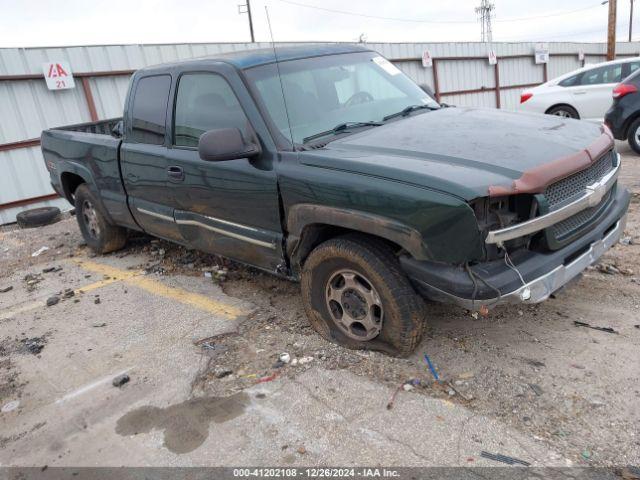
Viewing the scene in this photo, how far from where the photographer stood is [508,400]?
2.83 m

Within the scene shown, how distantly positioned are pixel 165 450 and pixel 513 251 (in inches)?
84.2

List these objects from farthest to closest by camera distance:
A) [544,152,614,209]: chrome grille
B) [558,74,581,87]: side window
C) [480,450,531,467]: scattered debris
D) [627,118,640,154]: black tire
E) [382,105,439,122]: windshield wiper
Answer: [558,74,581,87]: side window
[627,118,640,154]: black tire
[382,105,439,122]: windshield wiper
[544,152,614,209]: chrome grille
[480,450,531,467]: scattered debris

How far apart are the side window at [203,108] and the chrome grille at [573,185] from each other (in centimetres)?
199

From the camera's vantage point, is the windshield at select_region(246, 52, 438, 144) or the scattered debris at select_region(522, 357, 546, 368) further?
the windshield at select_region(246, 52, 438, 144)

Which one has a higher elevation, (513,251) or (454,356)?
(513,251)

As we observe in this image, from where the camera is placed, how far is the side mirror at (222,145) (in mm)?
3297

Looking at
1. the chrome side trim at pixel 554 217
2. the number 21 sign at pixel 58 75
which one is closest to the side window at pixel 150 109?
the chrome side trim at pixel 554 217

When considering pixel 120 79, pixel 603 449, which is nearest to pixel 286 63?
pixel 603 449

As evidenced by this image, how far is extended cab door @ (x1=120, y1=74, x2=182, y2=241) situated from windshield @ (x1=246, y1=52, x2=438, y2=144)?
44.1 inches

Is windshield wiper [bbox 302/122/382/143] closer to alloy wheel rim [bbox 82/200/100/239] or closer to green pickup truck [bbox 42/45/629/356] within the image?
green pickup truck [bbox 42/45/629/356]

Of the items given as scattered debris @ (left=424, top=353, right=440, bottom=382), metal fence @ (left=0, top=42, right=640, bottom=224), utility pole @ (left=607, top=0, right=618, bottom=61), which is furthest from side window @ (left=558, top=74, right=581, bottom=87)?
utility pole @ (left=607, top=0, right=618, bottom=61)

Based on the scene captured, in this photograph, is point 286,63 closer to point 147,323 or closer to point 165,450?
point 147,323

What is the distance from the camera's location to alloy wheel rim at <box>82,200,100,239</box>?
19.8ft

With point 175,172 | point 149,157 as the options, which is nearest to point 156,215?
point 149,157
